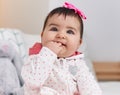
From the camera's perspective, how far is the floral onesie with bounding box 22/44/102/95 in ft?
3.43

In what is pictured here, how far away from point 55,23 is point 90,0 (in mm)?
1331

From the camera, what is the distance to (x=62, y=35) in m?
1.09

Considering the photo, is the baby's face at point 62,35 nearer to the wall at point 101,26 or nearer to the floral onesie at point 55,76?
the floral onesie at point 55,76

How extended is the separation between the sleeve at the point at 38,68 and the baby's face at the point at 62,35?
0.03 m

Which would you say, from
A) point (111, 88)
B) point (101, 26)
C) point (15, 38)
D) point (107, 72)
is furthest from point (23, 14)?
point (111, 88)

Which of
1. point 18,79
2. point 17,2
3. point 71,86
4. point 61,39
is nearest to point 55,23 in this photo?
point 61,39

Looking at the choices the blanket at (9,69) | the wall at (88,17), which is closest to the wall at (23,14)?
the wall at (88,17)

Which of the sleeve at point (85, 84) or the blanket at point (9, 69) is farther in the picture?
the blanket at point (9, 69)

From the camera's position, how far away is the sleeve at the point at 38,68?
1.04m

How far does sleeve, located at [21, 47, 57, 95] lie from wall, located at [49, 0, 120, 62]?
1.37 meters

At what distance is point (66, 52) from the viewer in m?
1.14

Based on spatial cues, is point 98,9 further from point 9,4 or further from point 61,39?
point 61,39

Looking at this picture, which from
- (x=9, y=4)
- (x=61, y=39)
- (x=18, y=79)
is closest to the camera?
(x=61, y=39)

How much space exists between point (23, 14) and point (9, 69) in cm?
90
